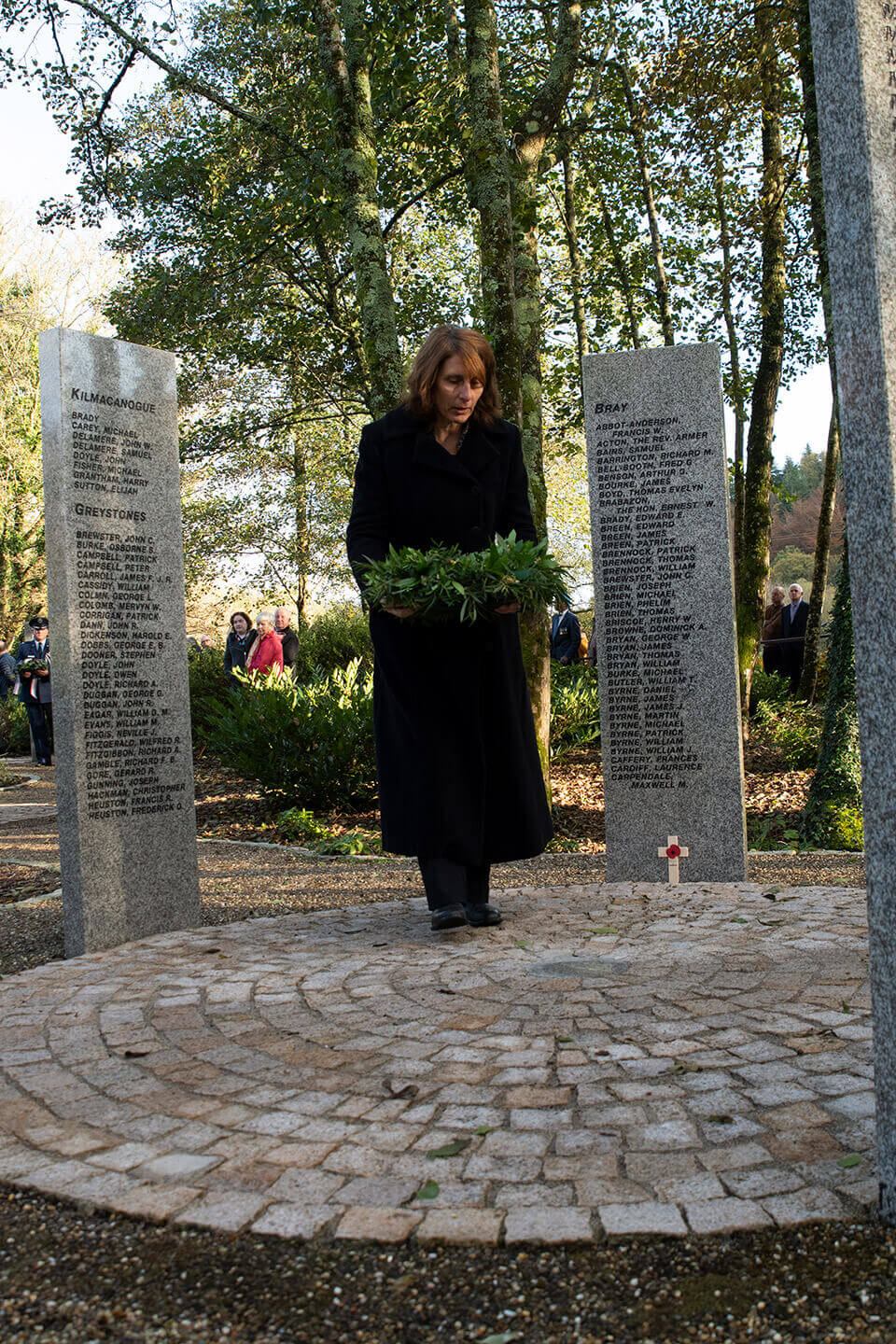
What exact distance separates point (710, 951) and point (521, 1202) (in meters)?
2.09

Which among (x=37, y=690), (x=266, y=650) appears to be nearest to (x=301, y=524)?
(x=37, y=690)

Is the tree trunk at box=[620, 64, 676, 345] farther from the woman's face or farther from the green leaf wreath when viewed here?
the green leaf wreath

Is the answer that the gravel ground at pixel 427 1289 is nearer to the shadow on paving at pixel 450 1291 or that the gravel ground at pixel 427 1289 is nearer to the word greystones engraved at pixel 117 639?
the shadow on paving at pixel 450 1291

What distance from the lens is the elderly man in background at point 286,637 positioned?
44.8 ft

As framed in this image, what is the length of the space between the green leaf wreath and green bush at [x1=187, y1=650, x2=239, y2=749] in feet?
36.1

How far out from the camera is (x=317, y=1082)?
3061 mm

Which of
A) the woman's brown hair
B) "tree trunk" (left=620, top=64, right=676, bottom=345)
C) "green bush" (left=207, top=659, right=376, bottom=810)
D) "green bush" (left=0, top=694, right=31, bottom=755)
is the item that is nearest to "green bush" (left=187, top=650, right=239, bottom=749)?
"green bush" (left=207, top=659, right=376, bottom=810)

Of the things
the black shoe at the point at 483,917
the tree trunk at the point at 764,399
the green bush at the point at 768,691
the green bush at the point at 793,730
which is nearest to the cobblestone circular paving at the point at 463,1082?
the black shoe at the point at 483,917

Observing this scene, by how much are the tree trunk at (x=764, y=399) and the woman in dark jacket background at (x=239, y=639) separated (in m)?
6.51

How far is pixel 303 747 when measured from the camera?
10594mm

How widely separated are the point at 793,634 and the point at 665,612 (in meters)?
12.9

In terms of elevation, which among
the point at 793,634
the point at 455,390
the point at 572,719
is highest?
the point at 455,390

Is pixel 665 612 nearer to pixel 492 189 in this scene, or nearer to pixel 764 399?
pixel 492 189

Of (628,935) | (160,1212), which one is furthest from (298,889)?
(160,1212)
